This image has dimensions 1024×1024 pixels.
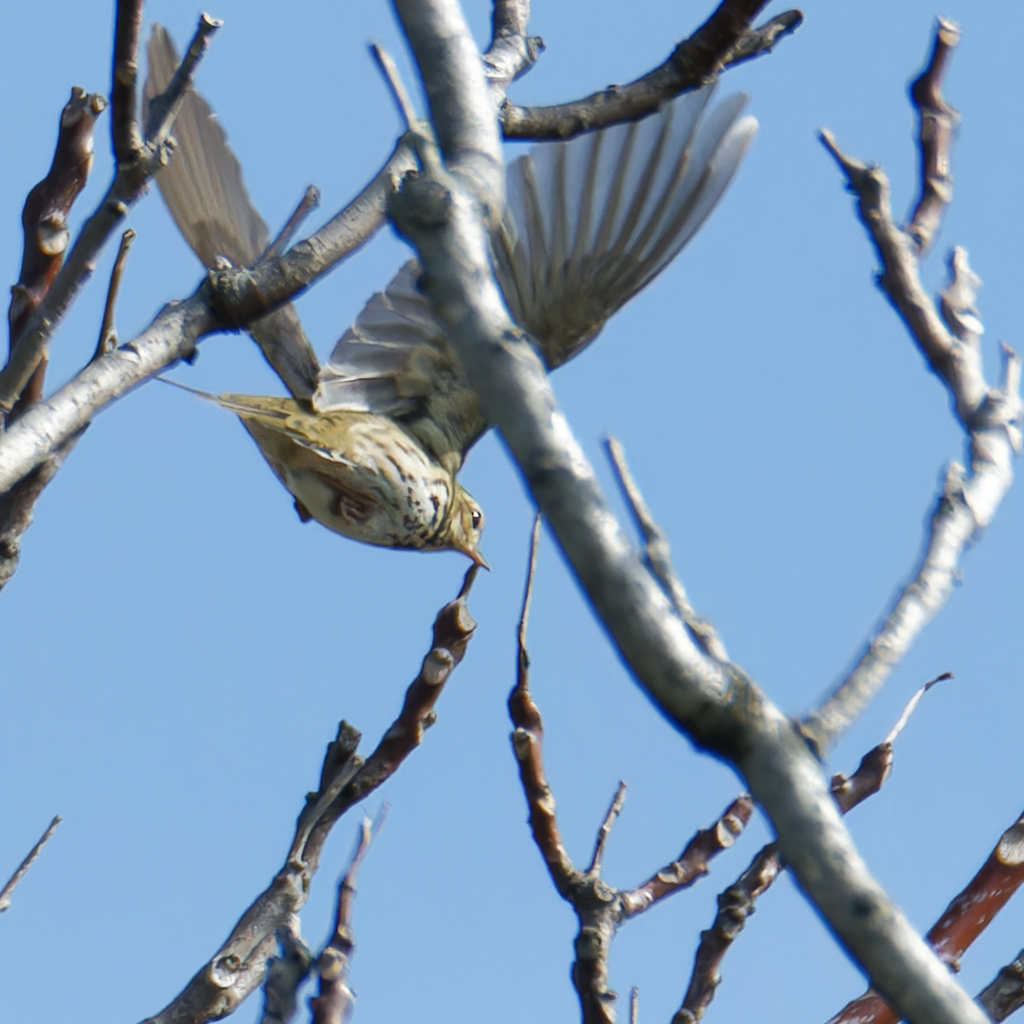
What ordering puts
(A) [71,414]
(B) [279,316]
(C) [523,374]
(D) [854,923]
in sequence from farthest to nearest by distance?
(B) [279,316]
(A) [71,414]
(C) [523,374]
(D) [854,923]

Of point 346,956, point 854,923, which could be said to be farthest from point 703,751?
point 346,956

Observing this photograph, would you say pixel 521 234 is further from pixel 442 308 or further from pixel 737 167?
pixel 442 308

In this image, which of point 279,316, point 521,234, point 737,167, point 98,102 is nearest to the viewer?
point 98,102

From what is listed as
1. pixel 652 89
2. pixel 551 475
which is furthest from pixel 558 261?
pixel 551 475

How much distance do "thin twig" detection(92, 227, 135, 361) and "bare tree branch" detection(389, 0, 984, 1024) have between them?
4.09 feet

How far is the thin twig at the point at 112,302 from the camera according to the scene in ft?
8.80

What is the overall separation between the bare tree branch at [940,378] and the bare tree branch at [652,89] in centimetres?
49

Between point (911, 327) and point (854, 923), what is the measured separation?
1.39 m

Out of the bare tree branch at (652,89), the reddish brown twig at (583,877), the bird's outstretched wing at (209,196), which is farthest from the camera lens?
the bird's outstretched wing at (209,196)

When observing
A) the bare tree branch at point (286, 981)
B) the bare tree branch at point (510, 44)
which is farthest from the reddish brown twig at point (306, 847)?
the bare tree branch at point (510, 44)

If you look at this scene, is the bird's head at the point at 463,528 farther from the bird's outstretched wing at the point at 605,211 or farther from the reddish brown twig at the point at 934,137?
the reddish brown twig at the point at 934,137

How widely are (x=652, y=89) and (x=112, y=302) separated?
4.15 feet

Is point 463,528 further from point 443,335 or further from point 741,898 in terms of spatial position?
point 741,898

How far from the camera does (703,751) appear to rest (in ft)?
4.45
